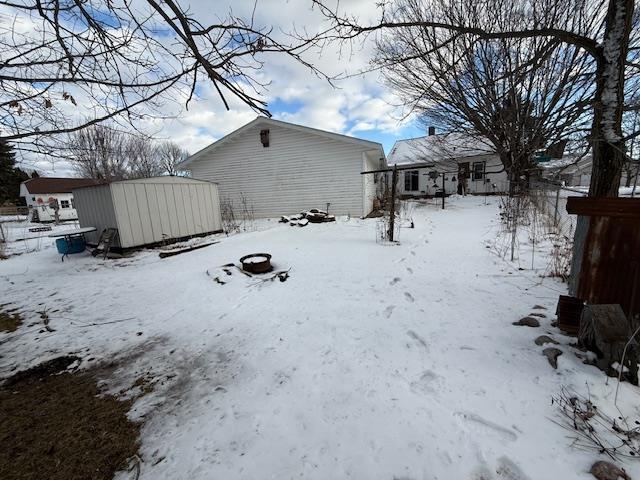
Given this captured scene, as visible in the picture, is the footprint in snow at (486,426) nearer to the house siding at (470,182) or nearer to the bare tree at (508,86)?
the bare tree at (508,86)

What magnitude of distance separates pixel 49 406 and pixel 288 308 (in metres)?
2.29

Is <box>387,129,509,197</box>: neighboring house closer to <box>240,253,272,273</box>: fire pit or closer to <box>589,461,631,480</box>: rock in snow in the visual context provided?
<box>240,253,272,273</box>: fire pit

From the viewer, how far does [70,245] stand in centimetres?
771

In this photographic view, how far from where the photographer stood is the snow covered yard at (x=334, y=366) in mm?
1552

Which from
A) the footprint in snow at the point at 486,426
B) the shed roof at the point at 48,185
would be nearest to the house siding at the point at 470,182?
the footprint in snow at the point at 486,426

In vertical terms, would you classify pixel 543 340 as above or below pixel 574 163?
below

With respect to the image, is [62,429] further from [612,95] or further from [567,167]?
[567,167]

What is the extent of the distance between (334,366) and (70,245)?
8.97 m

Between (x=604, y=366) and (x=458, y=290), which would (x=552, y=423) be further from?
(x=458, y=290)

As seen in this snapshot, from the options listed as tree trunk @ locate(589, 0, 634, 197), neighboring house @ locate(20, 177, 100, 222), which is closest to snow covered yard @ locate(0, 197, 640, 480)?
tree trunk @ locate(589, 0, 634, 197)

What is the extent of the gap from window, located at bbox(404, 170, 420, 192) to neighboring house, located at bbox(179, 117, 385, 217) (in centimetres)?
917

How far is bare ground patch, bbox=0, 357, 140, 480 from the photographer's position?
1597 mm

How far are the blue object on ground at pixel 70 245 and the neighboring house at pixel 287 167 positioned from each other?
7164 millimetres

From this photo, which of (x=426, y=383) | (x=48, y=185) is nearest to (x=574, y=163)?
(x=426, y=383)
